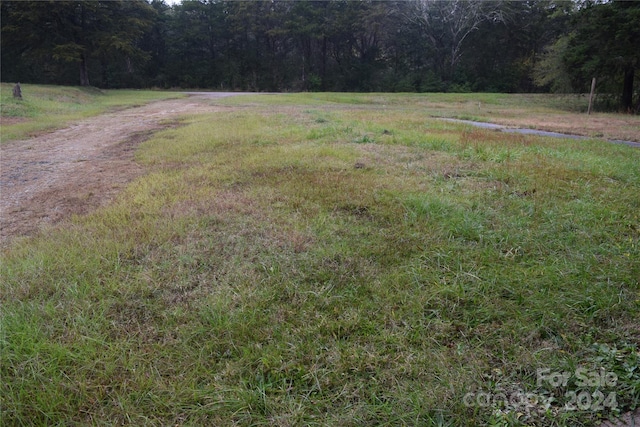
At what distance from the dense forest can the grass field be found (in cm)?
3046

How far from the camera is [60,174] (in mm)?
5824

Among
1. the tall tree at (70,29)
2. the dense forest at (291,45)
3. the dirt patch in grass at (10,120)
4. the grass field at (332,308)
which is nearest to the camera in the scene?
the grass field at (332,308)

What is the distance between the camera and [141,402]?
5.78 ft

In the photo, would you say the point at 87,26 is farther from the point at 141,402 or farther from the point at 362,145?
the point at 141,402

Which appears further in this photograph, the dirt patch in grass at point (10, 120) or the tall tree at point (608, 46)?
the tall tree at point (608, 46)

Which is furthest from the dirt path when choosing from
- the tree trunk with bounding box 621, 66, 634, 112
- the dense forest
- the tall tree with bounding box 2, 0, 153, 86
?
the dense forest

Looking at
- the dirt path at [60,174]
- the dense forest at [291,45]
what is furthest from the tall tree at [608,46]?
the dirt path at [60,174]

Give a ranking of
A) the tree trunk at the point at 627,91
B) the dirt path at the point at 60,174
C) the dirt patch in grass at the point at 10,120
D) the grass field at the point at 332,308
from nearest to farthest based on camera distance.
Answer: the grass field at the point at 332,308 → the dirt path at the point at 60,174 → the dirt patch in grass at the point at 10,120 → the tree trunk at the point at 627,91

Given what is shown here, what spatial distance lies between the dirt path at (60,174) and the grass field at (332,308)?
0.59 meters

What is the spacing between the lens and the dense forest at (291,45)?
2983 centimetres

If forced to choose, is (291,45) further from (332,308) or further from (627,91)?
(332,308)

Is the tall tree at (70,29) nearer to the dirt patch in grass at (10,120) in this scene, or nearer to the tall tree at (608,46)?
the dirt patch in grass at (10,120)

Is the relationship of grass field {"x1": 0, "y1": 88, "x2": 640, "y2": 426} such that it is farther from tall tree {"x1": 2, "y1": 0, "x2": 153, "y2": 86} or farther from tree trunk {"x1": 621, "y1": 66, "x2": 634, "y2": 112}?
tall tree {"x1": 2, "y1": 0, "x2": 153, "y2": 86}

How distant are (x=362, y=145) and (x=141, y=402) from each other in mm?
5891
